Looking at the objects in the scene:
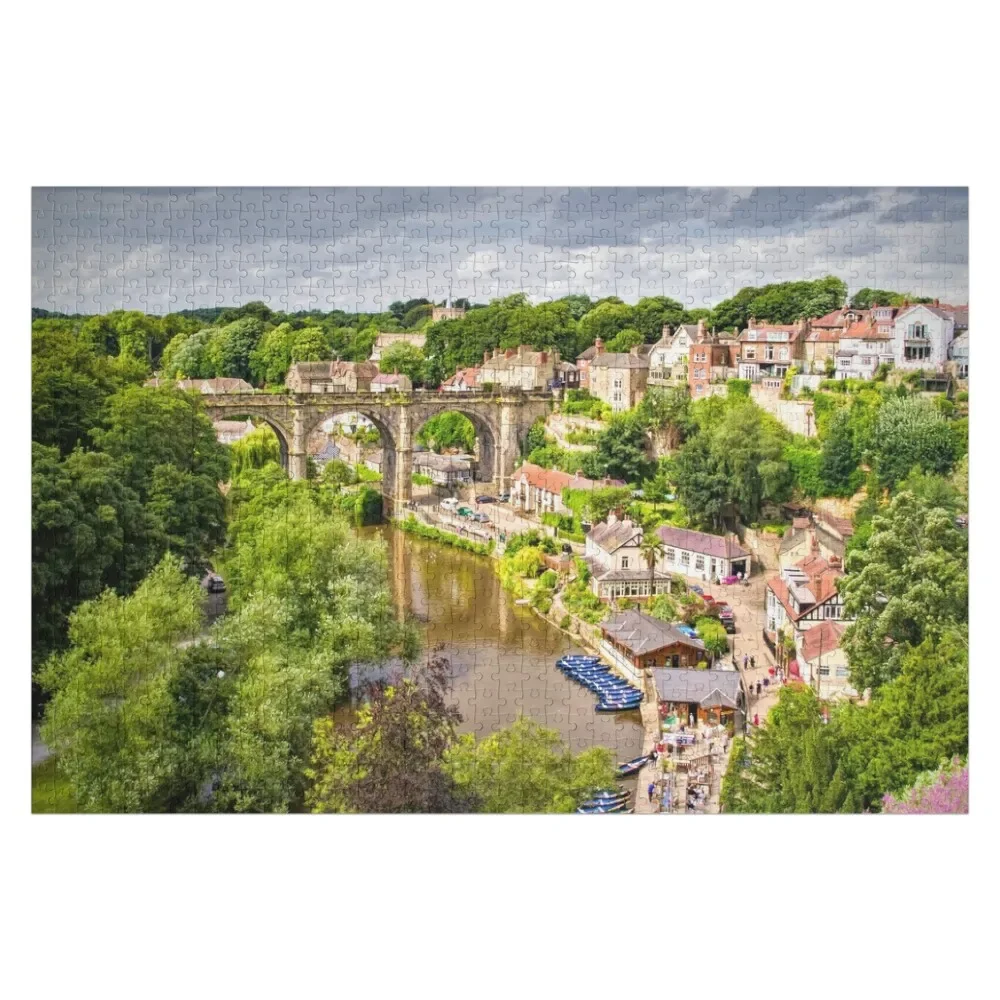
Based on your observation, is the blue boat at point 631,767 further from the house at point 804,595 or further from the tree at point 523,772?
the house at point 804,595

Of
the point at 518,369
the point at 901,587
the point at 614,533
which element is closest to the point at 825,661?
the point at 901,587

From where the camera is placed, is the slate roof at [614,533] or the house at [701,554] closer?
the house at [701,554]

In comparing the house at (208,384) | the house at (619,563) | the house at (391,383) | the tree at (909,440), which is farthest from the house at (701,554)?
the house at (391,383)

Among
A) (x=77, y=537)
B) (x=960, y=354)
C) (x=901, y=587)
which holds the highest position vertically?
(x=960, y=354)

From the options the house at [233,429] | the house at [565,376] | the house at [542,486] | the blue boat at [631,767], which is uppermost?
the house at [565,376]

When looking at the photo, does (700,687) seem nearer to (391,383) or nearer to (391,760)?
(391,760)

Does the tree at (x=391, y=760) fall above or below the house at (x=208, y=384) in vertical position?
below
